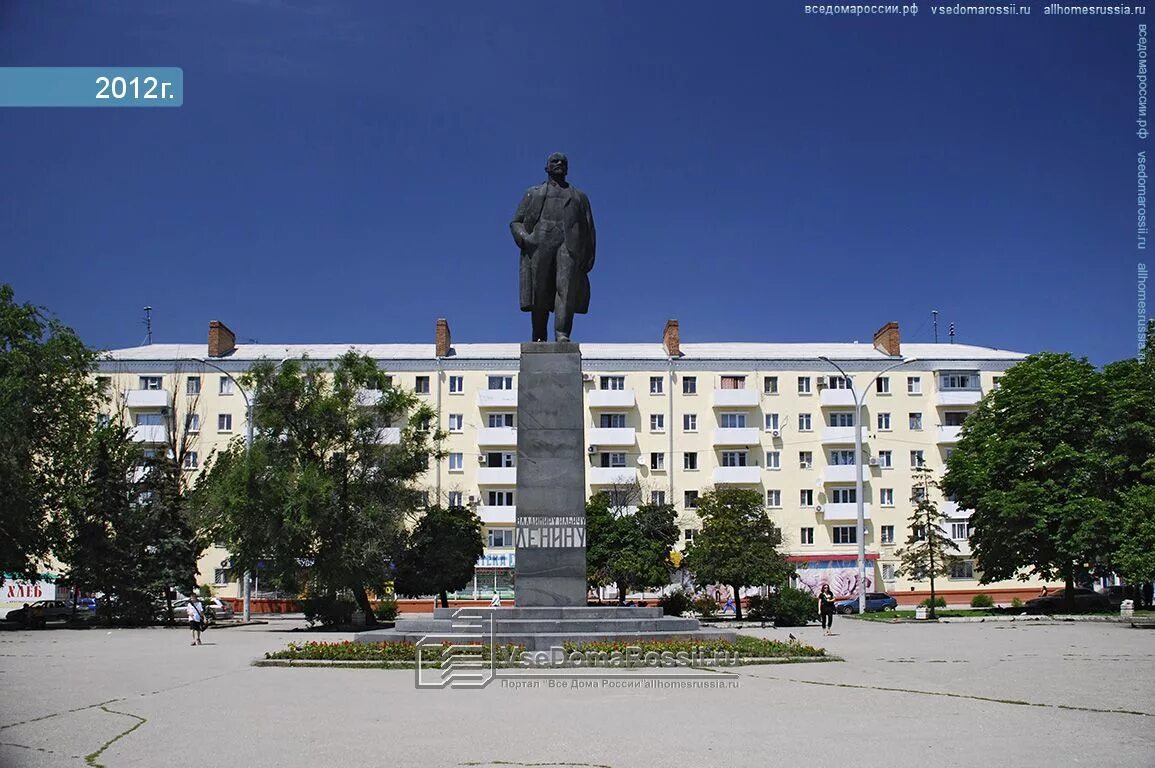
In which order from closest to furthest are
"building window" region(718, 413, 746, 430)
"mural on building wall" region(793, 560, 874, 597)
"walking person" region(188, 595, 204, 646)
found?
"walking person" region(188, 595, 204, 646) → "mural on building wall" region(793, 560, 874, 597) → "building window" region(718, 413, 746, 430)

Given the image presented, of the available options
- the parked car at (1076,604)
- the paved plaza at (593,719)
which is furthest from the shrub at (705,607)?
the paved plaza at (593,719)

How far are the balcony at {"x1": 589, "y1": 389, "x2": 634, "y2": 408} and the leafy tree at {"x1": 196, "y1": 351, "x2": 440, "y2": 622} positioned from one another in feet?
76.9

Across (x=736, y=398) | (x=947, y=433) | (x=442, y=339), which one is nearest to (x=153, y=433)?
(x=442, y=339)

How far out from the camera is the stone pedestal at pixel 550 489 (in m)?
19.9

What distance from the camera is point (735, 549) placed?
136ft

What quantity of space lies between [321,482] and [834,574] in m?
35.6

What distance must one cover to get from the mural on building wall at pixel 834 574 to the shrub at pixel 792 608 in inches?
944

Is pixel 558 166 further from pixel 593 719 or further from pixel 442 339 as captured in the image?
pixel 442 339

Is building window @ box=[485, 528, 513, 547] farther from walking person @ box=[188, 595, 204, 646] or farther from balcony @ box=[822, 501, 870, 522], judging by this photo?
walking person @ box=[188, 595, 204, 646]

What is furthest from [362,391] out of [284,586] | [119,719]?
[119,719]

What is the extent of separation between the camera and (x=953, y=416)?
63781mm

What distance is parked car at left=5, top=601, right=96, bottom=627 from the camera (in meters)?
44.0

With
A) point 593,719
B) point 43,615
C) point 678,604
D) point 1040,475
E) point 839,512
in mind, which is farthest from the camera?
point 839,512

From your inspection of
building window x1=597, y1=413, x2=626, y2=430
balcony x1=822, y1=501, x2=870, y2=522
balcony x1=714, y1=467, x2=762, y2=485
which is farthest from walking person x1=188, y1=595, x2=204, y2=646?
balcony x1=822, y1=501, x2=870, y2=522
